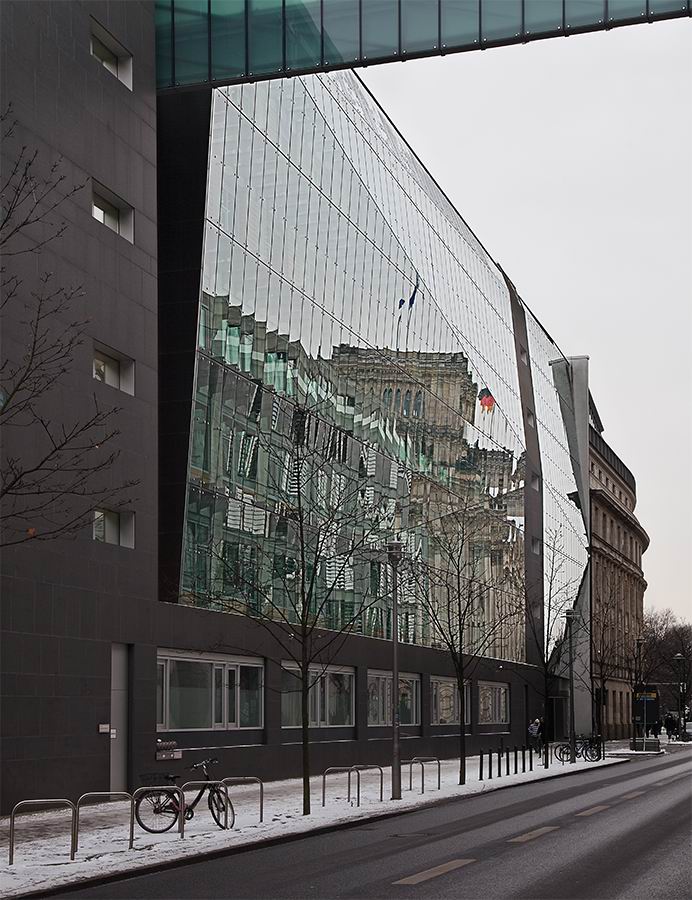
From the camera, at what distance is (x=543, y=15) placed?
32656mm

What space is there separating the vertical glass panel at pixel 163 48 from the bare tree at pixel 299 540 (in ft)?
31.4

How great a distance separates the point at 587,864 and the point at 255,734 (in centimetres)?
2205

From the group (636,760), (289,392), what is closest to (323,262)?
(289,392)

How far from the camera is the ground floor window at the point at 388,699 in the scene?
49562mm

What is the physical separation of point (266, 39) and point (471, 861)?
23.7 m

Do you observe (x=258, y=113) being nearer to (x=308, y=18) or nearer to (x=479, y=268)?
(x=308, y=18)

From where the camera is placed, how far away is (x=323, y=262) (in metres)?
46.0

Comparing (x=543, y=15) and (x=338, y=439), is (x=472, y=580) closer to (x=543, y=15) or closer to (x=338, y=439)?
(x=338, y=439)

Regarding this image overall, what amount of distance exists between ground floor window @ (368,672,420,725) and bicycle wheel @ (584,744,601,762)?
344 inches

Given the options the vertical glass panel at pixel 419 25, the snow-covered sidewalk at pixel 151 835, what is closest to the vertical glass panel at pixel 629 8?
the vertical glass panel at pixel 419 25

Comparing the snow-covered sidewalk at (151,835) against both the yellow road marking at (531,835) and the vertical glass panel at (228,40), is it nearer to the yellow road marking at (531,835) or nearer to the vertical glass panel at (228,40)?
the yellow road marking at (531,835)

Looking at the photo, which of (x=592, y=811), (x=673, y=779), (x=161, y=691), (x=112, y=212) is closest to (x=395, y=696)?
(x=161, y=691)

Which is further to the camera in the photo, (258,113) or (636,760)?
(636,760)

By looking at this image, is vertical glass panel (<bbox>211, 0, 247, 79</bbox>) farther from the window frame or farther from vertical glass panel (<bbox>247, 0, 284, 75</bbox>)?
the window frame
